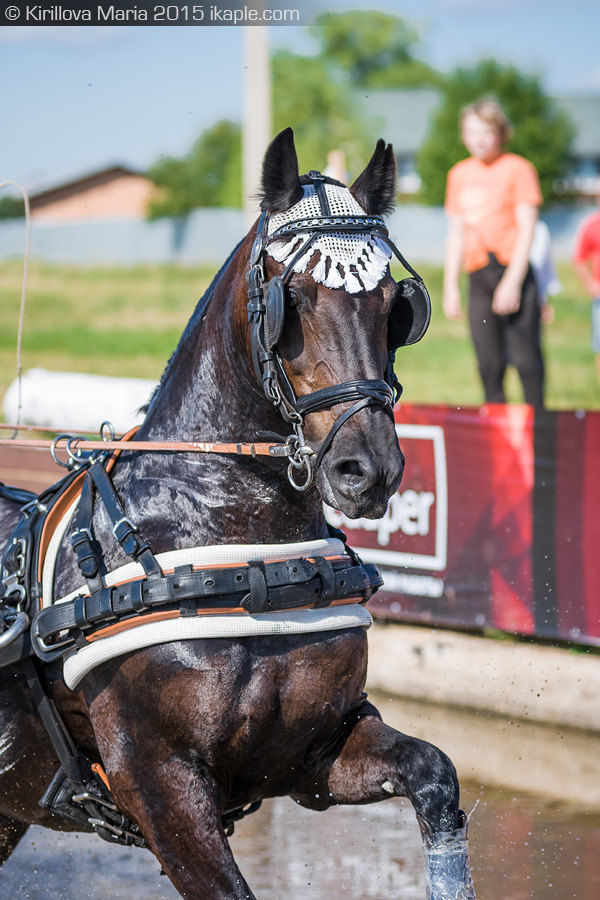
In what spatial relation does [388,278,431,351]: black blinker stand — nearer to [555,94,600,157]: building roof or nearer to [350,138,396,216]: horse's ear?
[350,138,396,216]: horse's ear

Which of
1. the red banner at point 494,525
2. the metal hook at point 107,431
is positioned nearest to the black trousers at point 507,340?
the red banner at point 494,525

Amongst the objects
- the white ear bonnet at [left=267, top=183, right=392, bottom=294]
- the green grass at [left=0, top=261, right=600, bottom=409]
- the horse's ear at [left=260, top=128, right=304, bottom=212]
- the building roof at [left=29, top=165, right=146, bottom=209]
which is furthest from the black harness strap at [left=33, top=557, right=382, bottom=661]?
the building roof at [left=29, top=165, right=146, bottom=209]

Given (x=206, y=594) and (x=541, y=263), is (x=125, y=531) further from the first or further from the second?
(x=541, y=263)

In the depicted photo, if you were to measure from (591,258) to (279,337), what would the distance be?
21.6 ft

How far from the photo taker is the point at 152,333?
22828 mm

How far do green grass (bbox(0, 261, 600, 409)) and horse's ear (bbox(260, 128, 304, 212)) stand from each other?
10.1m

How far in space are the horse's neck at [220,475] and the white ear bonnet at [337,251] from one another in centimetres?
23

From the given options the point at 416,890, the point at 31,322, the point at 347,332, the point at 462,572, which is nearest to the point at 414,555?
the point at 462,572

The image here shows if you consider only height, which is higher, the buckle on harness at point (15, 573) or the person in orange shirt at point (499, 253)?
the person in orange shirt at point (499, 253)

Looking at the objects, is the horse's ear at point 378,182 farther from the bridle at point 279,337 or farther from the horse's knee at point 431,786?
the horse's knee at point 431,786

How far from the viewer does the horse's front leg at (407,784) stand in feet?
→ 8.91

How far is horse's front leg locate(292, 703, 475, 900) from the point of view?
2.71 m

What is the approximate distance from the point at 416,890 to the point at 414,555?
213 centimetres

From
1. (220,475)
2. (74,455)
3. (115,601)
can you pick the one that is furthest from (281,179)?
(115,601)
